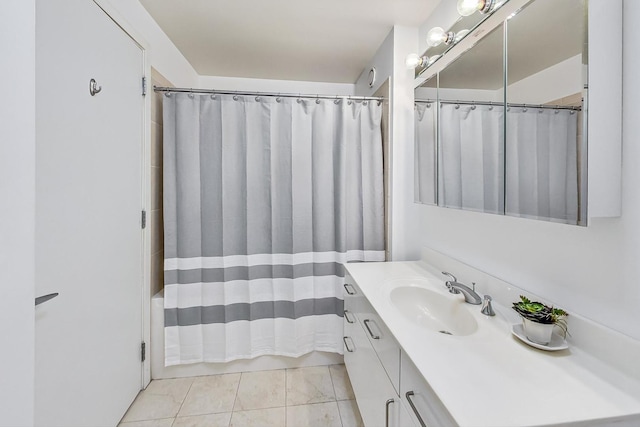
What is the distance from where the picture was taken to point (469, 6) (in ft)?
3.70

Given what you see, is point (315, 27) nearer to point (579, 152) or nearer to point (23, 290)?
point (579, 152)

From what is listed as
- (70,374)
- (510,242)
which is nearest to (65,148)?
(70,374)

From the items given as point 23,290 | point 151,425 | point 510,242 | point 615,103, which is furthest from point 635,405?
point 151,425

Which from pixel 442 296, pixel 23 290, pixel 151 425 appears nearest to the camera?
pixel 23 290

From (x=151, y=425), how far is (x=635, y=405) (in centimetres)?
199

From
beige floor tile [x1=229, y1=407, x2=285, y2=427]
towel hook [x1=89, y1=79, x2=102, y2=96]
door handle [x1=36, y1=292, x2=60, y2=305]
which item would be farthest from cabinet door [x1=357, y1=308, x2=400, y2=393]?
towel hook [x1=89, y1=79, x2=102, y2=96]

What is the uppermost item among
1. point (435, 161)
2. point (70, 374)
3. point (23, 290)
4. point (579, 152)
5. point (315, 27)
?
point (315, 27)

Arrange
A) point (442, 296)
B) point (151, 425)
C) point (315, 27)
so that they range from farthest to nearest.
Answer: point (315, 27)
point (151, 425)
point (442, 296)

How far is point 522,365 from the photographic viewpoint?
2.52ft

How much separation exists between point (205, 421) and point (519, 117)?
82.3 inches

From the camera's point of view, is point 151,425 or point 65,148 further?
point 151,425

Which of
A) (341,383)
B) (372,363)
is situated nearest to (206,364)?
(341,383)

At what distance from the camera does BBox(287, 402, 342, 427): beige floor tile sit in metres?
1.52

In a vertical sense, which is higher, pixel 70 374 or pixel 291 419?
pixel 70 374
